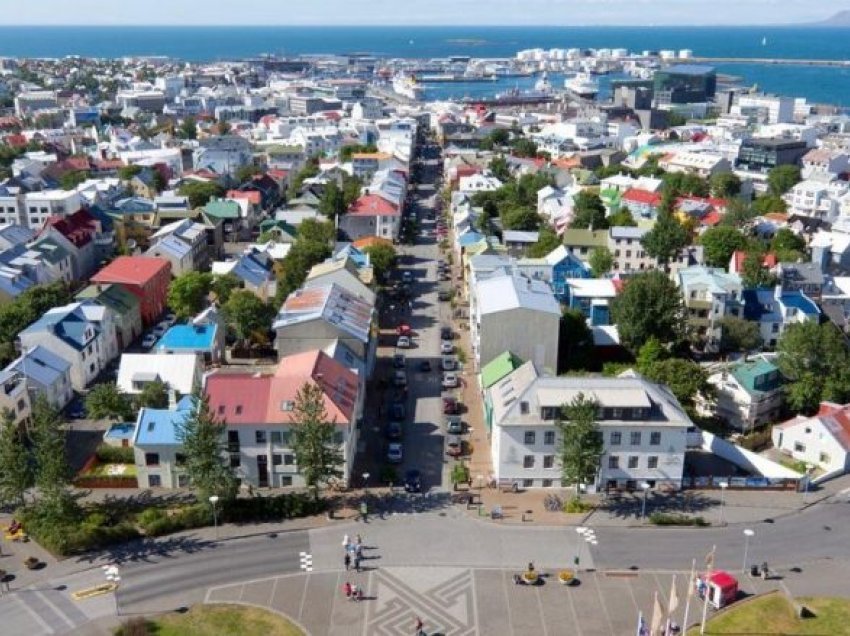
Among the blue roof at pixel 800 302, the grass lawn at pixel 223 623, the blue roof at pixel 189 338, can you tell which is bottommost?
the grass lawn at pixel 223 623

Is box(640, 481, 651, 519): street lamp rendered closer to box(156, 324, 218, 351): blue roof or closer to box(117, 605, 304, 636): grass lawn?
box(117, 605, 304, 636): grass lawn

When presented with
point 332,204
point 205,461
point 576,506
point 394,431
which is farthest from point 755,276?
point 205,461

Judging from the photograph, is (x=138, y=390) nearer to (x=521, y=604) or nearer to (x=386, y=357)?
(x=386, y=357)

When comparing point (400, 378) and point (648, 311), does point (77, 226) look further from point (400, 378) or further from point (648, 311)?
point (648, 311)

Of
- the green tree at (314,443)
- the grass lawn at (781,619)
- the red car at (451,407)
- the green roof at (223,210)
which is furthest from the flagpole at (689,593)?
the green roof at (223,210)

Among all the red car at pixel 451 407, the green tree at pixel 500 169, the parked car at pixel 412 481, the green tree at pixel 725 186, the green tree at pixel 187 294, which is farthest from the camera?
the green tree at pixel 500 169

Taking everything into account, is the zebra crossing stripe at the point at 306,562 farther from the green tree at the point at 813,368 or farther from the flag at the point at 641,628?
the green tree at the point at 813,368

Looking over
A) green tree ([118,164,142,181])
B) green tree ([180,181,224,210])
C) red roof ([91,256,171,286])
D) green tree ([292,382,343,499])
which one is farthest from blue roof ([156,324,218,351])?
green tree ([118,164,142,181])
